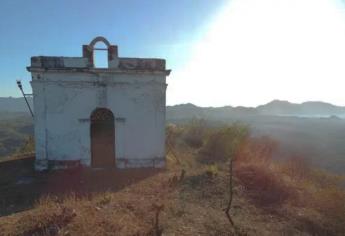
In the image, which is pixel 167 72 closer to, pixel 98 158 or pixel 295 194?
pixel 98 158

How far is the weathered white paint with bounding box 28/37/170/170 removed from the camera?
12.6 meters

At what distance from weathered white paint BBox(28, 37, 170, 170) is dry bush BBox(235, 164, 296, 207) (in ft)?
11.9

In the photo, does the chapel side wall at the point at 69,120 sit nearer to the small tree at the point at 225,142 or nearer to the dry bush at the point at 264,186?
the dry bush at the point at 264,186

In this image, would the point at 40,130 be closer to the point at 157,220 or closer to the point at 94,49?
the point at 94,49

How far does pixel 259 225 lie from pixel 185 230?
1.86 m

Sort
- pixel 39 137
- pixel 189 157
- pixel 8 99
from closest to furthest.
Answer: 1. pixel 39 137
2. pixel 189 157
3. pixel 8 99

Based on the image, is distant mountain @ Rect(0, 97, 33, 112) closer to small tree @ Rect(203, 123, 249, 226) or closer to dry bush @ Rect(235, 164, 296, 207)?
small tree @ Rect(203, 123, 249, 226)

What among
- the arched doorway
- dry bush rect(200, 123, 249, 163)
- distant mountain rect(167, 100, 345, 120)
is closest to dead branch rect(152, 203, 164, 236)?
the arched doorway

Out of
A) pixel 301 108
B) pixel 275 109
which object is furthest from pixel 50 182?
pixel 301 108

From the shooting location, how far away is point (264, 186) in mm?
10492

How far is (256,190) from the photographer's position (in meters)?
10.3

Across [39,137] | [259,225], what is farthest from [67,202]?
[39,137]

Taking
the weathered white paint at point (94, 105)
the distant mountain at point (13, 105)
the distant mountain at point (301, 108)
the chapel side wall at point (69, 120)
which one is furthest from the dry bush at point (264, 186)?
the distant mountain at point (13, 105)

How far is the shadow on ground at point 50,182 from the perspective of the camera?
9727mm
